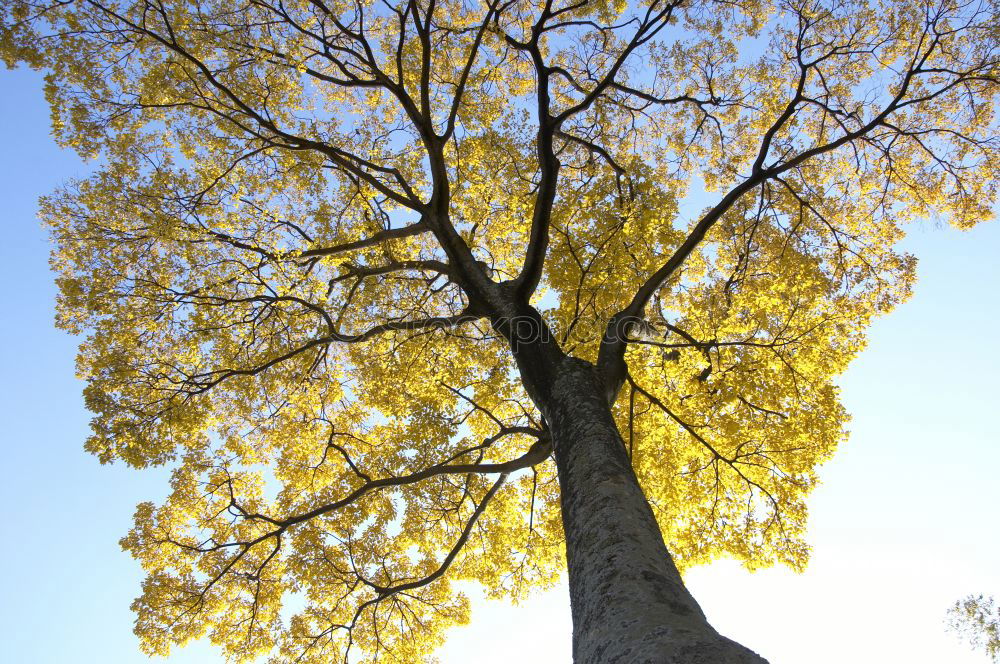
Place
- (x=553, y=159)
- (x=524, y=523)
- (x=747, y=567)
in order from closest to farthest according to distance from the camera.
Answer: (x=553, y=159)
(x=747, y=567)
(x=524, y=523)

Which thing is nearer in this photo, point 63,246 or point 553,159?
point 553,159

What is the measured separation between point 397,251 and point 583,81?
13.3 ft

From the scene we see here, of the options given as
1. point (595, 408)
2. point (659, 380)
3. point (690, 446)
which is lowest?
point (595, 408)

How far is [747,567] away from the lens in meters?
5.94

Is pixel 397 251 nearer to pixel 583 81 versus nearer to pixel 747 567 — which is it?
pixel 583 81

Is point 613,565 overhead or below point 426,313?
below

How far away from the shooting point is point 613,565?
8.30 feet

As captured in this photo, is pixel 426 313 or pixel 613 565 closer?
pixel 613 565

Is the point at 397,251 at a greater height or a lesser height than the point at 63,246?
greater

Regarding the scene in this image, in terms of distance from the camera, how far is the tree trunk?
192 cm

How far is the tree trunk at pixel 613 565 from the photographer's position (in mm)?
1919

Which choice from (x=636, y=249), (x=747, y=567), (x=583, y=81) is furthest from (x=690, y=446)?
(x=583, y=81)

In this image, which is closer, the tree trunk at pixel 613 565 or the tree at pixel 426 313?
the tree trunk at pixel 613 565

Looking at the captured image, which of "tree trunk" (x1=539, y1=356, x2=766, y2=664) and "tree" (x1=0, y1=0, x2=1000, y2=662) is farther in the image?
"tree" (x1=0, y1=0, x2=1000, y2=662)
